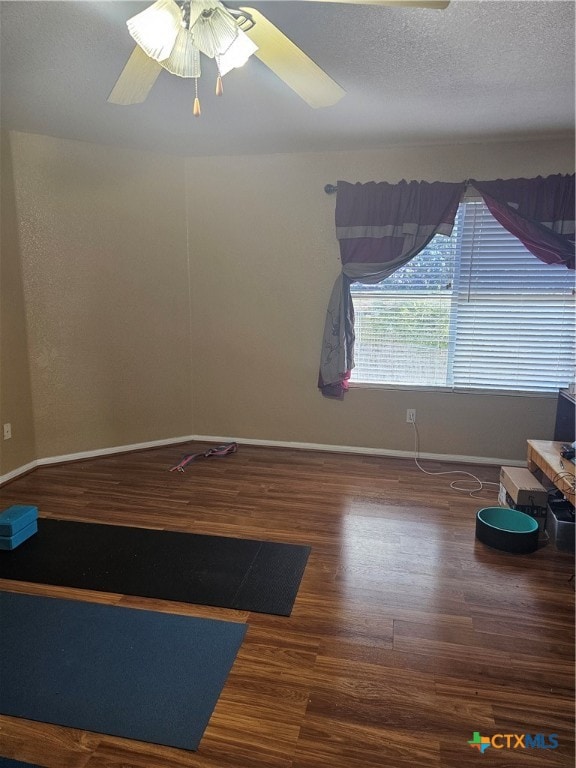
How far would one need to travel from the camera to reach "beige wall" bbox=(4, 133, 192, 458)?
3.59m

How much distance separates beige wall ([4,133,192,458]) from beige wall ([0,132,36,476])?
0.17ft

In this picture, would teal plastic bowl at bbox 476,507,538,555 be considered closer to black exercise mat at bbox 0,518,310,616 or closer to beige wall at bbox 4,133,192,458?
black exercise mat at bbox 0,518,310,616

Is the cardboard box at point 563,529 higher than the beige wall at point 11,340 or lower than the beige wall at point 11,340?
lower

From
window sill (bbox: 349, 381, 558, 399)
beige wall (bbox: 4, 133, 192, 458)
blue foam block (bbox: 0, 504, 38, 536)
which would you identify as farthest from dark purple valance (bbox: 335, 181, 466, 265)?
blue foam block (bbox: 0, 504, 38, 536)

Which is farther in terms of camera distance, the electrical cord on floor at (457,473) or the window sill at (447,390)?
the window sill at (447,390)

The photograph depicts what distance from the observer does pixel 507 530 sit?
8.86 feet

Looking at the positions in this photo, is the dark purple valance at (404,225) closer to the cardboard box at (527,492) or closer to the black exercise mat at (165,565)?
the cardboard box at (527,492)

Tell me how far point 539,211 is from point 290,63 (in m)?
2.38

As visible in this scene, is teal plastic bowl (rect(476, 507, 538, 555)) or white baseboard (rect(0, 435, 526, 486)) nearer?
teal plastic bowl (rect(476, 507, 538, 555))

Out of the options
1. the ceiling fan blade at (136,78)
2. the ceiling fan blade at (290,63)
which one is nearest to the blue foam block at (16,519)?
the ceiling fan blade at (136,78)

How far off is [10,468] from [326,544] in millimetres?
2450

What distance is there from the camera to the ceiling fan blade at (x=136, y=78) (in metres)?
1.85

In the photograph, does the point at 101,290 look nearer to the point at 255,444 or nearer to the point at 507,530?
the point at 255,444

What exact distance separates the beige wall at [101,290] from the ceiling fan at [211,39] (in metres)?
1.97
